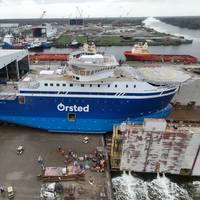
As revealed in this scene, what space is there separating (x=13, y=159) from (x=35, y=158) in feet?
6.20

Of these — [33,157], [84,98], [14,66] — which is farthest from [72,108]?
[14,66]

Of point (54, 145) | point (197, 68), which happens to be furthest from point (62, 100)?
point (197, 68)

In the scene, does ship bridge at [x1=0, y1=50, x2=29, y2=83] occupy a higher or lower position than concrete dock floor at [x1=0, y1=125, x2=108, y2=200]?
higher

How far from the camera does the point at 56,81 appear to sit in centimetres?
2380

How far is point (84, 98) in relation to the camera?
24125 mm

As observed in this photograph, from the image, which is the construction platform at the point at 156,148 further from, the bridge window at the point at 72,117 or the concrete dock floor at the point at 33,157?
the bridge window at the point at 72,117

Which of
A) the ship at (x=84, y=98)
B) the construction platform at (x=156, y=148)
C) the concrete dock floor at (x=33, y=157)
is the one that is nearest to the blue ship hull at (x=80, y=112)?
the ship at (x=84, y=98)

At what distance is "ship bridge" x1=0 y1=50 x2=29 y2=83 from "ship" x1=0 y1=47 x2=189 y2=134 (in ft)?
20.1

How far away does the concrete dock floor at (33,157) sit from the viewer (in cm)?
1818

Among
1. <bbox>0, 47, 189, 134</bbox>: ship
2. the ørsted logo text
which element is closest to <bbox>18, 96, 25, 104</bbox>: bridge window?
<bbox>0, 47, 189, 134</bbox>: ship

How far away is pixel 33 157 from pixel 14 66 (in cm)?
1561

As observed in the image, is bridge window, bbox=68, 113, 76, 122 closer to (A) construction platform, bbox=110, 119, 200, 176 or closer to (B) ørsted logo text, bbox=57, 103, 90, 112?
(B) ørsted logo text, bbox=57, 103, 90, 112

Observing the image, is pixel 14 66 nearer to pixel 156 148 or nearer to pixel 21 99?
pixel 21 99

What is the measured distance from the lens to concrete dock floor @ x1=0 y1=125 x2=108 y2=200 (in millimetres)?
18184
